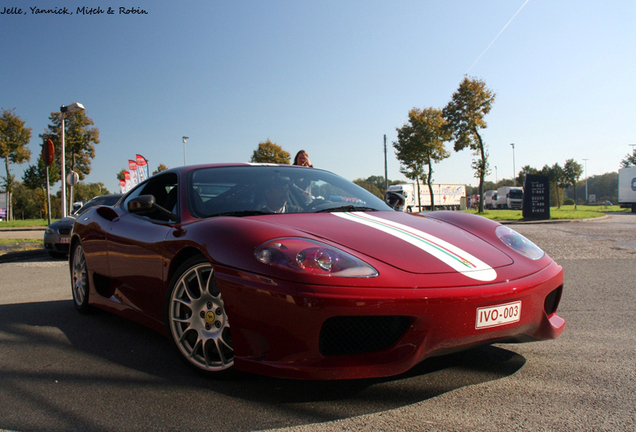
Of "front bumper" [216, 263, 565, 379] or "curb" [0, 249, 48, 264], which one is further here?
"curb" [0, 249, 48, 264]

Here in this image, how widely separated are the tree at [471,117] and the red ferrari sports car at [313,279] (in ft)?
93.4

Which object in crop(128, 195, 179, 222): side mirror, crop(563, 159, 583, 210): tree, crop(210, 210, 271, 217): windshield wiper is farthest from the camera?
crop(563, 159, 583, 210): tree

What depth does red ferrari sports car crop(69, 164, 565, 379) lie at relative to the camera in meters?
2.02

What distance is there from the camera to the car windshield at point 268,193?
2.97 meters

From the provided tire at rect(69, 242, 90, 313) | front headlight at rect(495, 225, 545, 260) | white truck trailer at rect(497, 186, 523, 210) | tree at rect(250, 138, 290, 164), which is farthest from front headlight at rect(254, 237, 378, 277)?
white truck trailer at rect(497, 186, 523, 210)

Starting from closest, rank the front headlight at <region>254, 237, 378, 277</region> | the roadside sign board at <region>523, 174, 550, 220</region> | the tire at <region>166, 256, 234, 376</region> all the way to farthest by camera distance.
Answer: the front headlight at <region>254, 237, 378, 277</region>, the tire at <region>166, 256, 234, 376</region>, the roadside sign board at <region>523, 174, 550, 220</region>

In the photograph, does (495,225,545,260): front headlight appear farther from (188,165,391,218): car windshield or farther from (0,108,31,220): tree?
(0,108,31,220): tree

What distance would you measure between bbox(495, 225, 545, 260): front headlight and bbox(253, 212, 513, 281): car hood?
0.49ft

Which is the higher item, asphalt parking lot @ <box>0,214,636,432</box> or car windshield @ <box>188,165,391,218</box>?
car windshield @ <box>188,165,391,218</box>

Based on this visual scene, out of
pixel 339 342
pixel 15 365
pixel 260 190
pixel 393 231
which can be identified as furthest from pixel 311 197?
pixel 15 365

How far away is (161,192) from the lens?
3562 millimetres

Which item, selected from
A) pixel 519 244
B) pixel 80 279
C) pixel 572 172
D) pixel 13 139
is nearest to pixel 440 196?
pixel 572 172

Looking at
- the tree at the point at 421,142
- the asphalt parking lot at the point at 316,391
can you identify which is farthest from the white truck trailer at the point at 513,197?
the asphalt parking lot at the point at 316,391

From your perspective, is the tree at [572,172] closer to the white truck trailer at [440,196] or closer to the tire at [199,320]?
the white truck trailer at [440,196]
